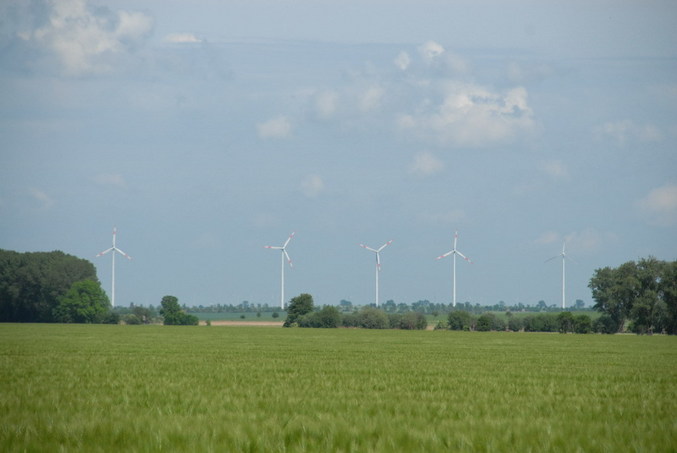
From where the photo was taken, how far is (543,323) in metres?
122

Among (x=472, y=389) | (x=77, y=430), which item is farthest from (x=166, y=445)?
(x=472, y=389)

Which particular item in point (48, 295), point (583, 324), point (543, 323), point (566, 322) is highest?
point (48, 295)

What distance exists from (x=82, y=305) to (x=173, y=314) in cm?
1849

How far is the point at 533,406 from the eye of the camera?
16719mm

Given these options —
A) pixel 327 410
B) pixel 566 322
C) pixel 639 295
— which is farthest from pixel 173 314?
pixel 327 410

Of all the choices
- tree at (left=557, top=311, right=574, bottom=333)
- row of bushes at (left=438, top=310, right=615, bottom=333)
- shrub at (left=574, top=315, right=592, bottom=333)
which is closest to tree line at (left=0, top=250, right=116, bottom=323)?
row of bushes at (left=438, top=310, right=615, bottom=333)

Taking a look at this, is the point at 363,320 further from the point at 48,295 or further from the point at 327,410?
the point at 327,410

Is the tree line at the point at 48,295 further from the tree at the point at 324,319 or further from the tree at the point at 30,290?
the tree at the point at 324,319

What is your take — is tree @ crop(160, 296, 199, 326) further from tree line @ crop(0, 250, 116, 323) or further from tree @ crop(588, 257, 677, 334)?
tree @ crop(588, 257, 677, 334)

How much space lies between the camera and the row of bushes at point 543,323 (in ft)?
375

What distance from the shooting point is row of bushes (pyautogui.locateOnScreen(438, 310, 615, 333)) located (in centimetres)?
11444

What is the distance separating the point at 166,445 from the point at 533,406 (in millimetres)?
8637

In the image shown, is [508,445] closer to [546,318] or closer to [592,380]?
[592,380]

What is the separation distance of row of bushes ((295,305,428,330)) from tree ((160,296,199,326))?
29819 millimetres
